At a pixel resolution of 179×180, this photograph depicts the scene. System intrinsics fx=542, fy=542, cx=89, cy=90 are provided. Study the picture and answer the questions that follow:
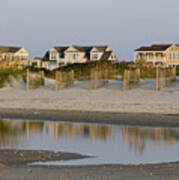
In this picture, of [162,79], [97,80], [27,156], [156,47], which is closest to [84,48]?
[156,47]

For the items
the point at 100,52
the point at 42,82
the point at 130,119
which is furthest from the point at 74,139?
the point at 100,52

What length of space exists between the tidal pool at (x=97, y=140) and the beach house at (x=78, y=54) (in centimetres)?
8003

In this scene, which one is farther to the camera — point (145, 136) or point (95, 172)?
point (145, 136)

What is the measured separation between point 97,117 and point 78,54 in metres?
82.1

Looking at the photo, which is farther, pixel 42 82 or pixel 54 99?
pixel 42 82

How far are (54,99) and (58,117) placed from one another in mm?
4440

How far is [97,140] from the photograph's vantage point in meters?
16.9

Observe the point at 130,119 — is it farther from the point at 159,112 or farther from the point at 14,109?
the point at 14,109

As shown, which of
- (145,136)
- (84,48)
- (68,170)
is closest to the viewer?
(68,170)

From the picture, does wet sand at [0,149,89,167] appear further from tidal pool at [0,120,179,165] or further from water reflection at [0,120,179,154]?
water reflection at [0,120,179,154]

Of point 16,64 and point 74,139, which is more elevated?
point 16,64

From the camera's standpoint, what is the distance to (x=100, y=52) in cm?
10275

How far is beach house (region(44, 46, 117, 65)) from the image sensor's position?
102062 millimetres

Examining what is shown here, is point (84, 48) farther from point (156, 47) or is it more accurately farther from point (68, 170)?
point (68, 170)
